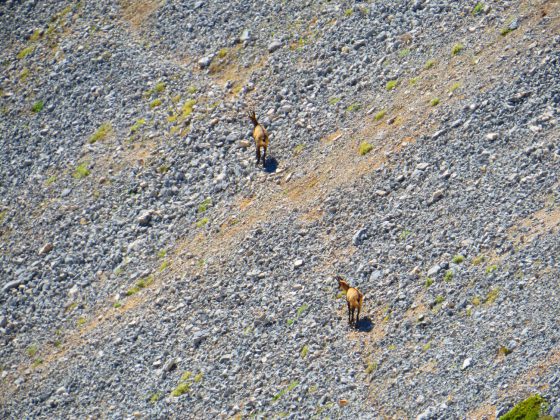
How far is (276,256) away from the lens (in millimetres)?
26438

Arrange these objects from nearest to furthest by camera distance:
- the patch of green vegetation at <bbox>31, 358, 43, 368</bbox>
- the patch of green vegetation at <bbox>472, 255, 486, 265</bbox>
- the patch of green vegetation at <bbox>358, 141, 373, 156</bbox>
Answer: the patch of green vegetation at <bbox>472, 255, 486, 265</bbox> → the patch of green vegetation at <bbox>358, 141, 373, 156</bbox> → the patch of green vegetation at <bbox>31, 358, 43, 368</bbox>

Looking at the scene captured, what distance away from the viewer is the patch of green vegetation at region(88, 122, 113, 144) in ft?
114

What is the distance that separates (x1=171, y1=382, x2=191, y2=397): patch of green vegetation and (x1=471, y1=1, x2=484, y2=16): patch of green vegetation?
1467 centimetres

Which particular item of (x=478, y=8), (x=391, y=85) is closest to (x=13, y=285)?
(x=391, y=85)

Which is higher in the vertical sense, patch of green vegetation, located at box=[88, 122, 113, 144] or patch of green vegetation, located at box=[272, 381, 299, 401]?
patch of green vegetation, located at box=[88, 122, 113, 144]

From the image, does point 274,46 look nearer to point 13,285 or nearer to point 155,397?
point 13,285

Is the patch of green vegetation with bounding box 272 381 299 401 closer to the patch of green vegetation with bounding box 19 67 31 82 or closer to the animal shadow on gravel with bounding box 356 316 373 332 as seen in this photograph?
the animal shadow on gravel with bounding box 356 316 373 332

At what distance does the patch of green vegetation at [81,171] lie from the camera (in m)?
33.8

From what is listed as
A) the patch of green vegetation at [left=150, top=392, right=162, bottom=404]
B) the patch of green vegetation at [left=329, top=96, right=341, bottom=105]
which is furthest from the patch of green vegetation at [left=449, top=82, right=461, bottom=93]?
the patch of green vegetation at [left=150, top=392, right=162, bottom=404]

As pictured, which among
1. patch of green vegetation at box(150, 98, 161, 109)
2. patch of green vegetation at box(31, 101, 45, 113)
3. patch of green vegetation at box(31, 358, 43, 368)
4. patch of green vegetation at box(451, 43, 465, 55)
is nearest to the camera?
patch of green vegetation at box(31, 358, 43, 368)

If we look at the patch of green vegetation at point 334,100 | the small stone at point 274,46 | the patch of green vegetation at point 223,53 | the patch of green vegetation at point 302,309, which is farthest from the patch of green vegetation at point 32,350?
the small stone at point 274,46

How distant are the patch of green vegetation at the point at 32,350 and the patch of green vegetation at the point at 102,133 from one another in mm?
8594

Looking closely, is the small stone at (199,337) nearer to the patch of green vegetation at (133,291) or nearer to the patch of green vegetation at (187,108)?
the patch of green vegetation at (133,291)

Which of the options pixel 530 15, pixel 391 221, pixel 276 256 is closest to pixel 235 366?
pixel 276 256
